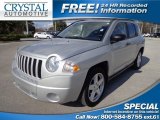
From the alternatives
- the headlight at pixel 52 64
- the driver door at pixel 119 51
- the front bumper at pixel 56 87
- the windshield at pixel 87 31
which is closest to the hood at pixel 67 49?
the headlight at pixel 52 64

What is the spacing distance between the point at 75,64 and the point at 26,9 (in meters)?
1.36

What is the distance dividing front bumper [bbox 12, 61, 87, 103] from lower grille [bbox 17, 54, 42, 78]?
0.29 feet

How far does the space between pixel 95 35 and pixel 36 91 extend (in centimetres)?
160

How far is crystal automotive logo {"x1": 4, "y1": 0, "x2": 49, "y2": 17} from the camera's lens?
334 cm

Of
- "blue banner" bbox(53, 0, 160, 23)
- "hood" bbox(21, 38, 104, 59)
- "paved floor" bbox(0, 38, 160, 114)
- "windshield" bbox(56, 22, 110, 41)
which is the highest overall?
"blue banner" bbox(53, 0, 160, 23)

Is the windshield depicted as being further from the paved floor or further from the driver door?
the paved floor

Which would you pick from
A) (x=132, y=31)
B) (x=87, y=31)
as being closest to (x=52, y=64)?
(x=87, y=31)

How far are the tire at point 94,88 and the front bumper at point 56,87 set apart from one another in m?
0.22

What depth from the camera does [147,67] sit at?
618 centimetres

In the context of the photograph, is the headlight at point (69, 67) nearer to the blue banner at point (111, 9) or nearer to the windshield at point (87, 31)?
the blue banner at point (111, 9)

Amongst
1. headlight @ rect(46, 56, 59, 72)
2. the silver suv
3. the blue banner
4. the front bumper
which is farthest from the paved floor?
the blue banner

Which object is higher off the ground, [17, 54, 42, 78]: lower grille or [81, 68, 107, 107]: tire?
[17, 54, 42, 78]: lower grille

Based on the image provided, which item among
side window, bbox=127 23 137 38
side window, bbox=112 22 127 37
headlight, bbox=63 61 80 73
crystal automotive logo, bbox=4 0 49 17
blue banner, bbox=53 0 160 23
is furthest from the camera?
side window, bbox=127 23 137 38

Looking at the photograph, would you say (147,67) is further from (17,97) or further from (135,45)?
(17,97)
